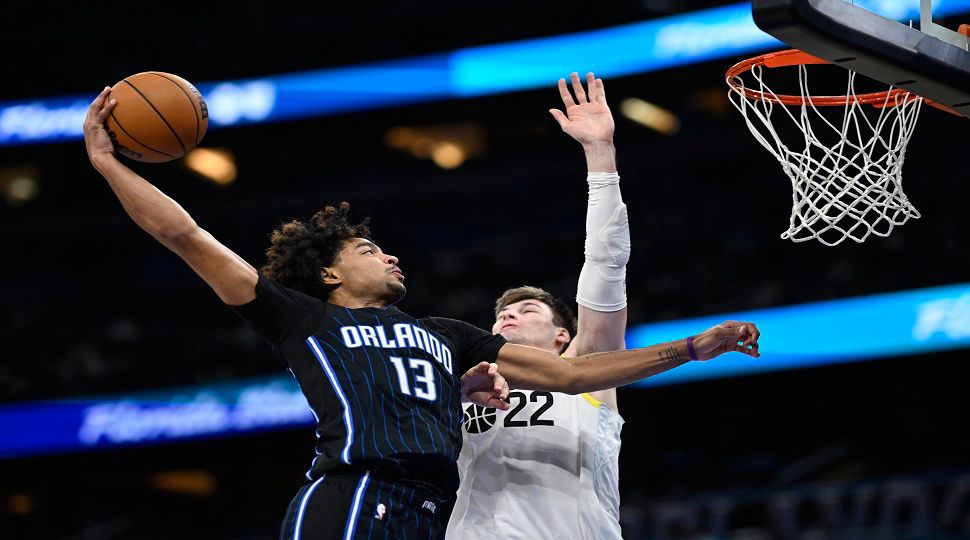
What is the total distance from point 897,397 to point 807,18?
502 inches

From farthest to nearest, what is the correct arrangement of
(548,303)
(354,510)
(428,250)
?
(428,250) → (548,303) → (354,510)

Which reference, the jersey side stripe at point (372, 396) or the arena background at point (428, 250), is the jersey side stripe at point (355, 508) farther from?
the arena background at point (428, 250)

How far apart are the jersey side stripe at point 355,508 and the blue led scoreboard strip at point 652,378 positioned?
10379 mm

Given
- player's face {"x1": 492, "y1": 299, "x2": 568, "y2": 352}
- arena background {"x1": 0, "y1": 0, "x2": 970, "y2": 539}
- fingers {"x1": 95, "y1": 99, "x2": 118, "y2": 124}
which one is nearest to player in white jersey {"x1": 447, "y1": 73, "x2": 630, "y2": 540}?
player's face {"x1": 492, "y1": 299, "x2": 568, "y2": 352}

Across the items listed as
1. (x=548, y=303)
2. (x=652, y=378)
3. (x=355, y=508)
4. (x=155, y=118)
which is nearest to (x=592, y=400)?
(x=548, y=303)

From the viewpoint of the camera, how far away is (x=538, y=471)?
5.06m

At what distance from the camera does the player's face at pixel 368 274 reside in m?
4.60

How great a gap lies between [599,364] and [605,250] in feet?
2.23

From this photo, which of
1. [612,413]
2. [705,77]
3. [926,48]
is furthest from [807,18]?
[705,77]

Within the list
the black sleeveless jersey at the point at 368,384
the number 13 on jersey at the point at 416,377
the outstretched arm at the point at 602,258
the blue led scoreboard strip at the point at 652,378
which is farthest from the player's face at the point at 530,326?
the blue led scoreboard strip at the point at 652,378

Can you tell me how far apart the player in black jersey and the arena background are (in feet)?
31.9

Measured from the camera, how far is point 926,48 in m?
4.39

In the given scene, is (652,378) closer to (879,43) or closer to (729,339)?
(729,339)

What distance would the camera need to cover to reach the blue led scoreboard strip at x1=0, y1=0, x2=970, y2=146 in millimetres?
15562
